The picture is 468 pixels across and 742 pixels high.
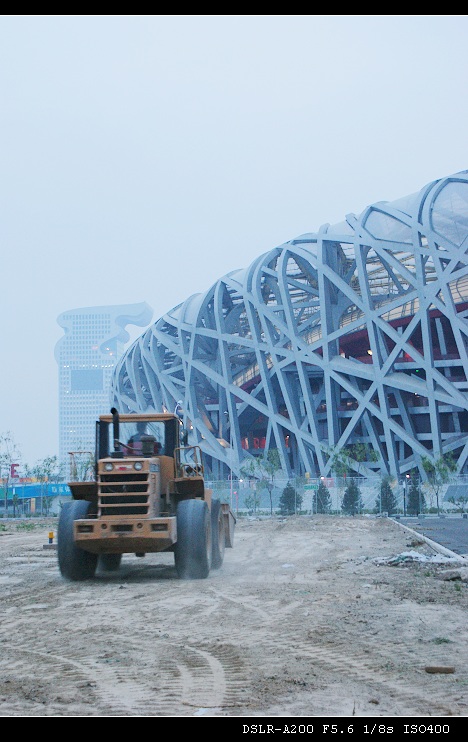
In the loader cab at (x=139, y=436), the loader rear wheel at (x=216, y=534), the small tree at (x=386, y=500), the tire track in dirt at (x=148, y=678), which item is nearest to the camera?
the tire track in dirt at (x=148, y=678)

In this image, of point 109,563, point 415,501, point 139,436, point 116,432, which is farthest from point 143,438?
point 415,501

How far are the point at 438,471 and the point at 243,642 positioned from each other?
39.7m

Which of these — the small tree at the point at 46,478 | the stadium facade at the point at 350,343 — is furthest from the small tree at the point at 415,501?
the small tree at the point at 46,478

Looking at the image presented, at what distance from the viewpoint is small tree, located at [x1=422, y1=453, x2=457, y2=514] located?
45.8m

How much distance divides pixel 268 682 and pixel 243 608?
4485mm

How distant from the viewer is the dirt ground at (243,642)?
6.10 meters

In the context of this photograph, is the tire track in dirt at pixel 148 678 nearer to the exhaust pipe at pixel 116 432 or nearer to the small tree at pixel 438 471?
the exhaust pipe at pixel 116 432

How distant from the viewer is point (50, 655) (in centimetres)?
820

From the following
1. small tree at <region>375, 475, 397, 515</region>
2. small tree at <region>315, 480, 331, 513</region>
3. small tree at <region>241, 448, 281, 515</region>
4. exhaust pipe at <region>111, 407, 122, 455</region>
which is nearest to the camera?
exhaust pipe at <region>111, 407, 122, 455</region>

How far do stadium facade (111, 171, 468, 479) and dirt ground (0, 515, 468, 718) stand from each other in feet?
97.6

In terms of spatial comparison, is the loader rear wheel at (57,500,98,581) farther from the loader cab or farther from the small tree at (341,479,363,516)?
the small tree at (341,479,363,516)

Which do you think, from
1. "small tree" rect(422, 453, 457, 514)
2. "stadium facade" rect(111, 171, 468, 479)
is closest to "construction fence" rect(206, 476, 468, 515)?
"small tree" rect(422, 453, 457, 514)

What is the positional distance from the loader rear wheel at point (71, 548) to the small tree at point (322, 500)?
31.5 m
